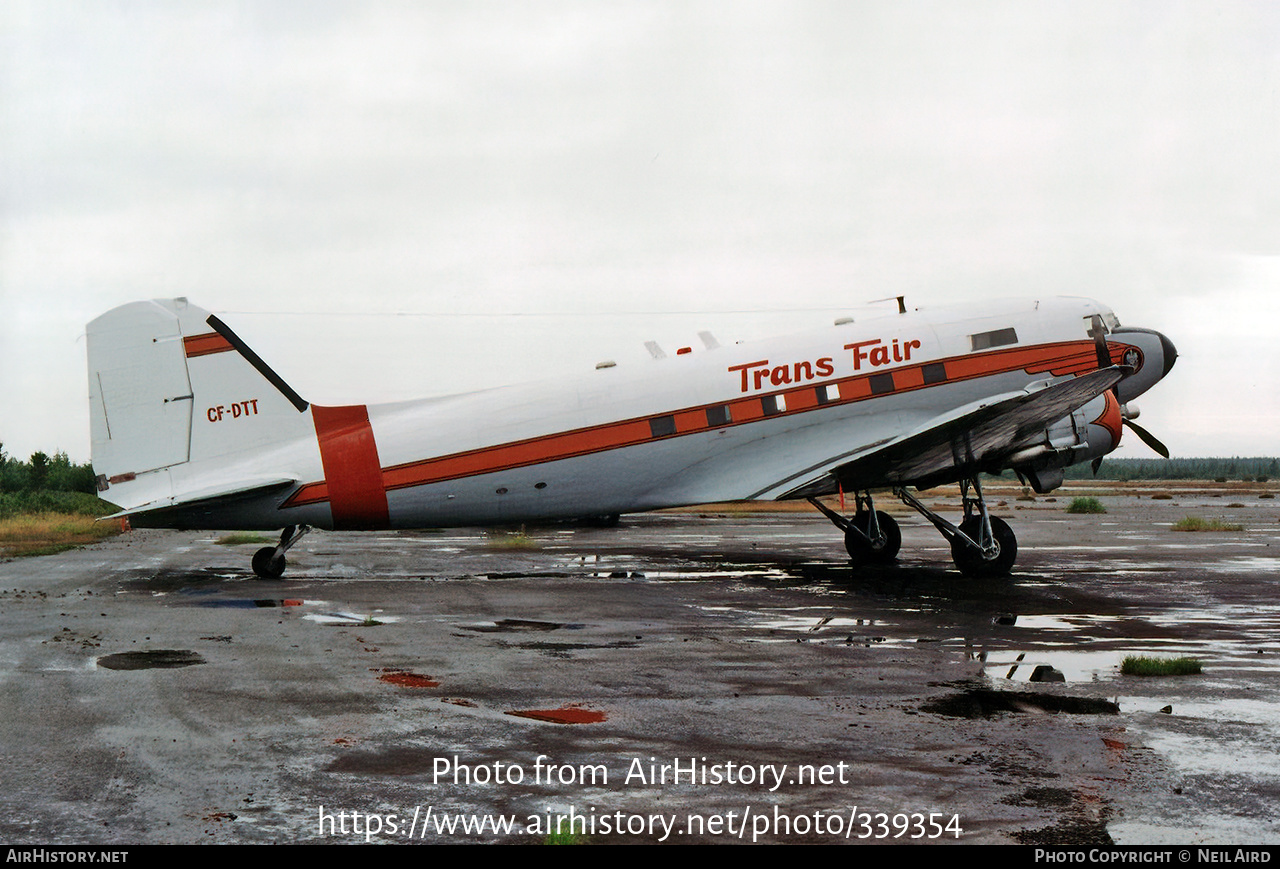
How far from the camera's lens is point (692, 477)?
19.5m

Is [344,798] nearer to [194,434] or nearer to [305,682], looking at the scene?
[305,682]

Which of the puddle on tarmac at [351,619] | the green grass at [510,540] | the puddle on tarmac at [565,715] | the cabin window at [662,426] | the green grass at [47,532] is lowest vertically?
the green grass at [510,540]

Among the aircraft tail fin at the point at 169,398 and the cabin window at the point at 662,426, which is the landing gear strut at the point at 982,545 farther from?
the aircraft tail fin at the point at 169,398

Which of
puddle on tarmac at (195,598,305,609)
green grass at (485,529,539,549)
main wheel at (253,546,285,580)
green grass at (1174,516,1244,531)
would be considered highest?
main wheel at (253,546,285,580)

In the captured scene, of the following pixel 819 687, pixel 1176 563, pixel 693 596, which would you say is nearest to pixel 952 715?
pixel 819 687

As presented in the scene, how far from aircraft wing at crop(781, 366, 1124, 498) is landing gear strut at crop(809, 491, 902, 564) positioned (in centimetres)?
171

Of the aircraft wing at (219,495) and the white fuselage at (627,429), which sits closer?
the aircraft wing at (219,495)

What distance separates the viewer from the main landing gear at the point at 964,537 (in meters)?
19.9

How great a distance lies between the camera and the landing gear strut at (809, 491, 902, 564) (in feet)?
73.4

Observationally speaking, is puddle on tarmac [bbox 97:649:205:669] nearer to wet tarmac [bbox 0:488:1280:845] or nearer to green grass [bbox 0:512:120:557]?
wet tarmac [bbox 0:488:1280:845]

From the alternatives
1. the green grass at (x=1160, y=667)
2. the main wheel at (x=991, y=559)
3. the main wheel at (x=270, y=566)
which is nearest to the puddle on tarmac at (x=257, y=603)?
the main wheel at (x=270, y=566)

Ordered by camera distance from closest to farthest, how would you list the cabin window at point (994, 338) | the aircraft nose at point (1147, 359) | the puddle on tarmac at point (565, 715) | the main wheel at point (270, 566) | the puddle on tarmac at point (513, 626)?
1. the puddle on tarmac at point (565, 715)
2. the puddle on tarmac at point (513, 626)
3. the main wheel at point (270, 566)
4. the cabin window at point (994, 338)
5. the aircraft nose at point (1147, 359)

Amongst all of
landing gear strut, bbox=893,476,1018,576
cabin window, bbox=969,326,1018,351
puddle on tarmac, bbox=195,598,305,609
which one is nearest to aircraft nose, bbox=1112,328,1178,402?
cabin window, bbox=969,326,1018,351

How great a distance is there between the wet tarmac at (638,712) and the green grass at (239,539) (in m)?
13.2
